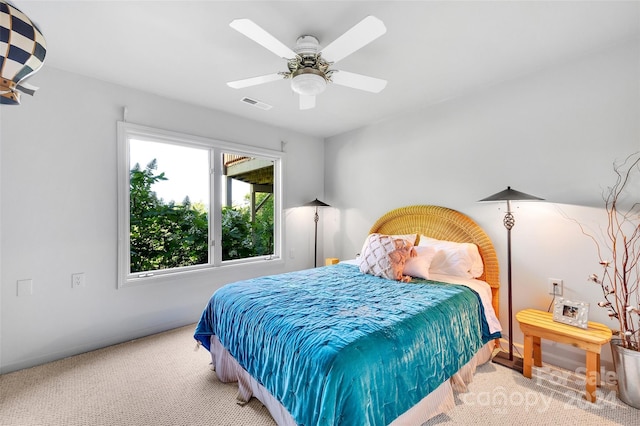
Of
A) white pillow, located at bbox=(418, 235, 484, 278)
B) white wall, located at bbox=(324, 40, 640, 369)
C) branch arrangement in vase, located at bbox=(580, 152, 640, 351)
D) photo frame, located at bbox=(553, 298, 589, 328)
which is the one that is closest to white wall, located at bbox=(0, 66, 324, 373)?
white pillow, located at bbox=(418, 235, 484, 278)

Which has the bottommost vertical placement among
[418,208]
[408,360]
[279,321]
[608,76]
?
[408,360]

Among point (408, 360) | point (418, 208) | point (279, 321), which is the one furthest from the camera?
point (418, 208)

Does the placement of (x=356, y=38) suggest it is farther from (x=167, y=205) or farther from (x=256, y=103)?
(x=167, y=205)

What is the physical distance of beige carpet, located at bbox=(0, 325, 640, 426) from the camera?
1725 millimetres

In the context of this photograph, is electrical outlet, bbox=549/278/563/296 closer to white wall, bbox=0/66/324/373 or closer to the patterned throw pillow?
the patterned throw pillow

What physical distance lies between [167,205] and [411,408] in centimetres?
301

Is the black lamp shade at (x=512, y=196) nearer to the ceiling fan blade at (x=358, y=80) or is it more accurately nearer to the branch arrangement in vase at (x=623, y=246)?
the branch arrangement in vase at (x=623, y=246)

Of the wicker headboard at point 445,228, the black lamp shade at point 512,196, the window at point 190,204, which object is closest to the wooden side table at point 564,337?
the wicker headboard at point 445,228

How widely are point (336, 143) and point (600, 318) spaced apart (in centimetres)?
355

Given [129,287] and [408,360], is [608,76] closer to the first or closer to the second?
[408,360]

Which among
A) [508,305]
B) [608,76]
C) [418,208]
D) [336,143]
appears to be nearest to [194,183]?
[336,143]

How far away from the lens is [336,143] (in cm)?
438

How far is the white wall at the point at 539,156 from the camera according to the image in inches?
84.4

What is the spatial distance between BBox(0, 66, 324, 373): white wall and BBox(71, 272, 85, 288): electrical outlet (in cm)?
3
